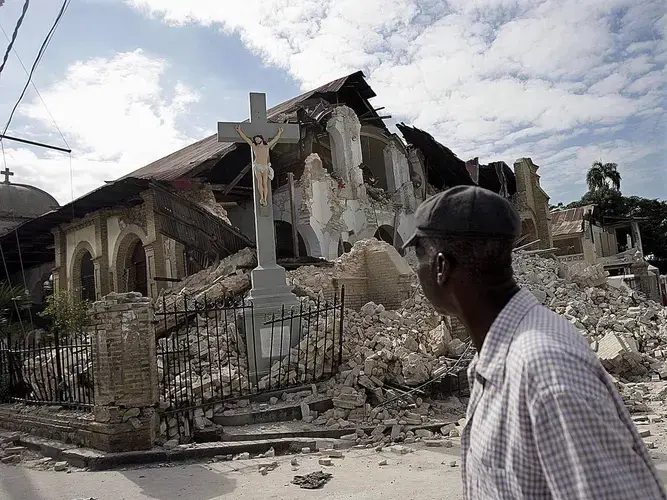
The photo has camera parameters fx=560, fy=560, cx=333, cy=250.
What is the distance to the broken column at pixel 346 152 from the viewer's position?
18.1 metres

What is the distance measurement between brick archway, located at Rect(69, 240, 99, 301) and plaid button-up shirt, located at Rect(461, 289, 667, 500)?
19.6 metres

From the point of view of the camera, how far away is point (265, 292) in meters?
9.52

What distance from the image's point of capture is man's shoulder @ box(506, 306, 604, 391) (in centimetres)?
102

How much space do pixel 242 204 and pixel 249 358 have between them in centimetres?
1034

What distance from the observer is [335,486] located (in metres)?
5.00

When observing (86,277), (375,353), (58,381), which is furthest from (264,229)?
(86,277)

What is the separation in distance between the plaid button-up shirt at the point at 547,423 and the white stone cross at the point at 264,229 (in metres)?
8.25

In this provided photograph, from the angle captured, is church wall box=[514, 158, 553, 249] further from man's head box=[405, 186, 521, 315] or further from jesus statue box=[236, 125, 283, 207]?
man's head box=[405, 186, 521, 315]

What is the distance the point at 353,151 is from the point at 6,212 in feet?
61.4

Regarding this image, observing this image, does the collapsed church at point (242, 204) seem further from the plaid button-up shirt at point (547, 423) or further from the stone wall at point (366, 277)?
the plaid button-up shirt at point (547, 423)

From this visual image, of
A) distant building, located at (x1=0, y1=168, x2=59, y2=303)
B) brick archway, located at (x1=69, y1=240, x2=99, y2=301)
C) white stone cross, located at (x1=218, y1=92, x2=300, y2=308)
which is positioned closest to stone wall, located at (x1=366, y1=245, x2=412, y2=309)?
white stone cross, located at (x1=218, y1=92, x2=300, y2=308)

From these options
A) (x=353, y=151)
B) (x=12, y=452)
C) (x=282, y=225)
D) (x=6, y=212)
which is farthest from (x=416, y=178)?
(x=6, y=212)

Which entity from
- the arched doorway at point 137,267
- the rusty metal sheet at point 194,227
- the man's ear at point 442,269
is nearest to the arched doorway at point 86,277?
the arched doorway at point 137,267

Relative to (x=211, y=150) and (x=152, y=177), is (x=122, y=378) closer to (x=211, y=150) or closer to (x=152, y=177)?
(x=152, y=177)
